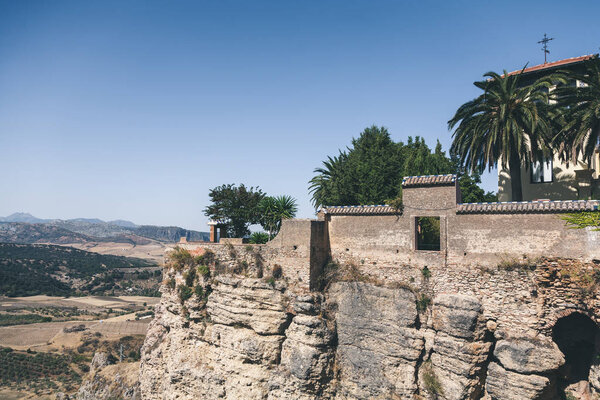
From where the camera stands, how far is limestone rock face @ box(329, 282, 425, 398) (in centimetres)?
1973

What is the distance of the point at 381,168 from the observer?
27547 mm

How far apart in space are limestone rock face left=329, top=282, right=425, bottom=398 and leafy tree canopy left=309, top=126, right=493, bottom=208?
660cm

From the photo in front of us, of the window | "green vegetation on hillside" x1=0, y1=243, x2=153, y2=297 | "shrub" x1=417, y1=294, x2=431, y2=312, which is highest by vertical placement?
the window

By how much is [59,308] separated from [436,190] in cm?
9875

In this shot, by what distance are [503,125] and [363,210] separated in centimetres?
864

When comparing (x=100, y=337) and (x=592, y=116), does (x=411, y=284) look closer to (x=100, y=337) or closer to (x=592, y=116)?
(x=592, y=116)

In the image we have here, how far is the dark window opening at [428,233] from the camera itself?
2220 centimetres

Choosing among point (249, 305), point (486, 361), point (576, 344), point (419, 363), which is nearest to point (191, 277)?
point (249, 305)

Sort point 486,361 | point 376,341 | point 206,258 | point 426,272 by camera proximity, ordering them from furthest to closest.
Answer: point 206,258 → point 376,341 → point 426,272 → point 486,361

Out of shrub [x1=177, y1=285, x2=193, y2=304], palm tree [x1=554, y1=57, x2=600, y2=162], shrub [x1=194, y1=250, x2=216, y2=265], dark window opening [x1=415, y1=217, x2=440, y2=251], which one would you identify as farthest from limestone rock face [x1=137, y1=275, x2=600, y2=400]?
palm tree [x1=554, y1=57, x2=600, y2=162]

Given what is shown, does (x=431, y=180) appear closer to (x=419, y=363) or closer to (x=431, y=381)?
(x=419, y=363)

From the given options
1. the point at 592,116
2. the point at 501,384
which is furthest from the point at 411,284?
the point at 592,116

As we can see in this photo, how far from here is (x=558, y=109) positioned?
71.3ft

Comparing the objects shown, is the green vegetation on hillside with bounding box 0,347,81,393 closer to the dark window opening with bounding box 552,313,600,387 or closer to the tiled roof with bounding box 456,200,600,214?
the tiled roof with bounding box 456,200,600,214
